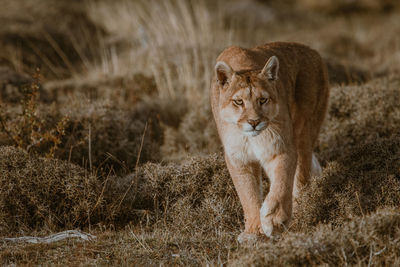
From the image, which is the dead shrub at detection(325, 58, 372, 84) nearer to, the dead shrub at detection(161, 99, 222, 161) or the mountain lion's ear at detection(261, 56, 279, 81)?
the dead shrub at detection(161, 99, 222, 161)

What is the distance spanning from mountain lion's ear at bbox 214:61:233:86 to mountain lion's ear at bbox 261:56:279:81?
292mm

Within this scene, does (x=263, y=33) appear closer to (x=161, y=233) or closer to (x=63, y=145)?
(x=63, y=145)

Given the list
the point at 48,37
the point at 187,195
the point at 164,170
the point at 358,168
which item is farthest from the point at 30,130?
the point at 48,37

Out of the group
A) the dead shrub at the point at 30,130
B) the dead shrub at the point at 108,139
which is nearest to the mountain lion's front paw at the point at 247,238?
the dead shrub at the point at 108,139

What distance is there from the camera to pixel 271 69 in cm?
429

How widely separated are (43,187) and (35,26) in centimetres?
1035

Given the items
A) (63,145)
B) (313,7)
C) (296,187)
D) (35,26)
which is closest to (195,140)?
(63,145)

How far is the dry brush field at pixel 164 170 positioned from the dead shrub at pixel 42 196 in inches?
0.5

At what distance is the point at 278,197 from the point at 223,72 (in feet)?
3.89

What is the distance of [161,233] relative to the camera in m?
4.59

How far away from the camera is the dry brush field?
388 cm

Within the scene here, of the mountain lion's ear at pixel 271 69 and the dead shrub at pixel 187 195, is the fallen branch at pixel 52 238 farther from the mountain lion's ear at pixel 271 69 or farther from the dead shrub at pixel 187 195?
the mountain lion's ear at pixel 271 69

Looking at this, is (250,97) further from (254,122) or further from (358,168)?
(358,168)

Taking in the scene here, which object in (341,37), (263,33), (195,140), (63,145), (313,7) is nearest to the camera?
(63,145)
